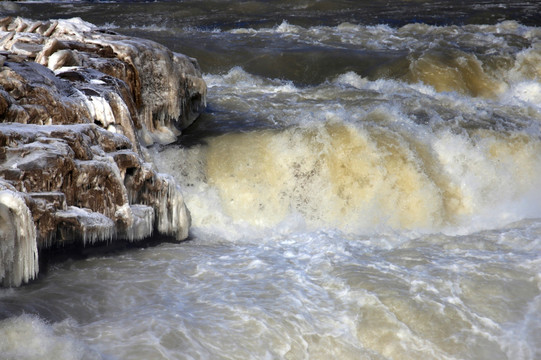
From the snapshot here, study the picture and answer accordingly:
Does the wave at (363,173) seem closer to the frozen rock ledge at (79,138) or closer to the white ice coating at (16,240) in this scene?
the frozen rock ledge at (79,138)

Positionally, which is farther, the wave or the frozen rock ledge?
the wave

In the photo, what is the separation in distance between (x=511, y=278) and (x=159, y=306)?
306cm

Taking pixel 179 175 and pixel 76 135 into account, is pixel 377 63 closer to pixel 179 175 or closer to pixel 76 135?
pixel 179 175

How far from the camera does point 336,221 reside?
7926 mm

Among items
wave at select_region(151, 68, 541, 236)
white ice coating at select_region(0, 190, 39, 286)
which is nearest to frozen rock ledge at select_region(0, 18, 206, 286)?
white ice coating at select_region(0, 190, 39, 286)

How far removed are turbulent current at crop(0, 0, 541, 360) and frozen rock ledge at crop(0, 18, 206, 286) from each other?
0.35 meters

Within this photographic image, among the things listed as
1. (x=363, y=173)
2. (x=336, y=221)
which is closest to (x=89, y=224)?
(x=336, y=221)

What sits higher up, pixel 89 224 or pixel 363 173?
pixel 89 224

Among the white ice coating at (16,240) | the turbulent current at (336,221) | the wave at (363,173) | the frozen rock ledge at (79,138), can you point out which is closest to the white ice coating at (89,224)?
the frozen rock ledge at (79,138)

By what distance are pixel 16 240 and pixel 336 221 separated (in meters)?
4.16

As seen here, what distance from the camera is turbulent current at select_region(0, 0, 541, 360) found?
4.79 m

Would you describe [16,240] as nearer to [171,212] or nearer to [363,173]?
[171,212]

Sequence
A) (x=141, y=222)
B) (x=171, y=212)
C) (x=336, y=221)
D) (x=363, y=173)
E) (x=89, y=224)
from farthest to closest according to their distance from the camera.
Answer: (x=363, y=173) → (x=336, y=221) → (x=171, y=212) → (x=141, y=222) → (x=89, y=224)

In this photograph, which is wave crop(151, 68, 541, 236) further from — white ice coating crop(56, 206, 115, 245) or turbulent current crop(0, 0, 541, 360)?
white ice coating crop(56, 206, 115, 245)
